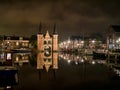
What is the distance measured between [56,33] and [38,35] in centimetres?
1146

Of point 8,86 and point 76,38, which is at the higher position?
point 76,38

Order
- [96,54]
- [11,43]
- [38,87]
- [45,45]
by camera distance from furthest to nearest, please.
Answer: [11,43], [45,45], [96,54], [38,87]

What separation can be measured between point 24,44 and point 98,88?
137m

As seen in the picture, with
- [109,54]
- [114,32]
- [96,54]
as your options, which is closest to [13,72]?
[109,54]

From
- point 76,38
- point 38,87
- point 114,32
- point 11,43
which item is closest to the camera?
point 38,87

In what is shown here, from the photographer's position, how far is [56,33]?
147m

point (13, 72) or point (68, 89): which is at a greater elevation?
point (13, 72)

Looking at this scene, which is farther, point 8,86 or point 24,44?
point 24,44

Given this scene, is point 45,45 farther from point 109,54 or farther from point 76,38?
point 109,54

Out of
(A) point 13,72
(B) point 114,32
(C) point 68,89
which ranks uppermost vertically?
(B) point 114,32

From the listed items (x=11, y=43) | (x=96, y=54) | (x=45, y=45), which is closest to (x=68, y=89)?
(x=96, y=54)

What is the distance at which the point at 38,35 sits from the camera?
14200cm

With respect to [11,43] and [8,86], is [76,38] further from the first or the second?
[8,86]

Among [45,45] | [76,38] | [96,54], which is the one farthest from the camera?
[76,38]
